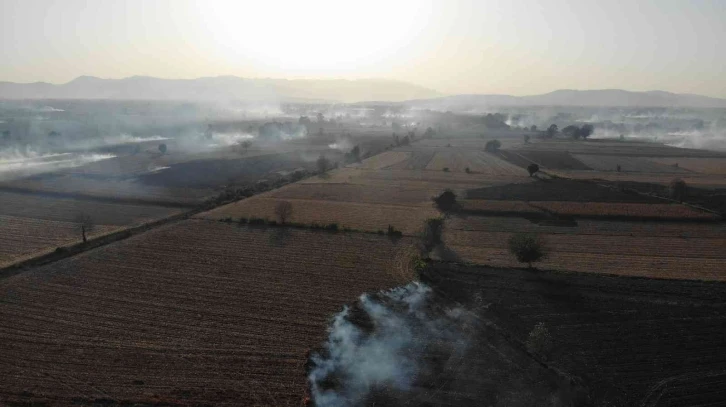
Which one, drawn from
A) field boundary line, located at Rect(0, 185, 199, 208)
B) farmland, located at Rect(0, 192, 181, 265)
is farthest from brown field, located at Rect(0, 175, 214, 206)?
farmland, located at Rect(0, 192, 181, 265)

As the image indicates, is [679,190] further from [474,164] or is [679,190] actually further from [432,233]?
[474,164]

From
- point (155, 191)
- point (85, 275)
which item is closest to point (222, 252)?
point (85, 275)

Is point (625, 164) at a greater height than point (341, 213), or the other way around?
point (625, 164)

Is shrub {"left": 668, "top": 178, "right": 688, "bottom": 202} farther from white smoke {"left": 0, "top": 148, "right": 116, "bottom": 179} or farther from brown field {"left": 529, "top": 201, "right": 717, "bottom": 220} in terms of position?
white smoke {"left": 0, "top": 148, "right": 116, "bottom": 179}

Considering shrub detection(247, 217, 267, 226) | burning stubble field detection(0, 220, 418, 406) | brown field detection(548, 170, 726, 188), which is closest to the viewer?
burning stubble field detection(0, 220, 418, 406)

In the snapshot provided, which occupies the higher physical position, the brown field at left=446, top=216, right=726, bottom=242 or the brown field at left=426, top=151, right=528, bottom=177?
the brown field at left=426, top=151, right=528, bottom=177

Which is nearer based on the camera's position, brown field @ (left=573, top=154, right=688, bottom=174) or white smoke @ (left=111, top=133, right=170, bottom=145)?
brown field @ (left=573, top=154, right=688, bottom=174)

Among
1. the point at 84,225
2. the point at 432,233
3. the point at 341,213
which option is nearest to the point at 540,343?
the point at 432,233

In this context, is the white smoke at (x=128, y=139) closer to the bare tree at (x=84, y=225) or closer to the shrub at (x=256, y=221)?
the bare tree at (x=84, y=225)
